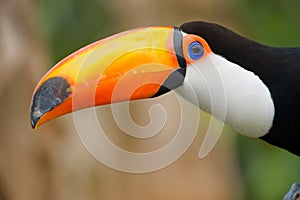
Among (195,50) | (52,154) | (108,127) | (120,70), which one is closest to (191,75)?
(195,50)

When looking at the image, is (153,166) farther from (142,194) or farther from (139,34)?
(139,34)

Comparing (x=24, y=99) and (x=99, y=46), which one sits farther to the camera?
(x=24, y=99)

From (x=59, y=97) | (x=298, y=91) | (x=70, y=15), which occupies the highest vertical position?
(x=70, y=15)

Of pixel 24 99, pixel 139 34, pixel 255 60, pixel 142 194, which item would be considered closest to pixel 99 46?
pixel 139 34

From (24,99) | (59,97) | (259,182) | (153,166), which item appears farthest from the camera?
(259,182)

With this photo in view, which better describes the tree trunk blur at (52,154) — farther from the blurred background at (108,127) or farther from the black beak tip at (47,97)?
the black beak tip at (47,97)

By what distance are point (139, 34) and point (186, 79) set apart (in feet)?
0.84

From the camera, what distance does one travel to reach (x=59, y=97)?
13.6 feet

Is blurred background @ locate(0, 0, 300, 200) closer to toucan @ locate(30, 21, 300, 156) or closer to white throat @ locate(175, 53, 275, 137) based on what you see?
toucan @ locate(30, 21, 300, 156)

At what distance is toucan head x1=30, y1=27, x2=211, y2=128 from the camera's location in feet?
13.5

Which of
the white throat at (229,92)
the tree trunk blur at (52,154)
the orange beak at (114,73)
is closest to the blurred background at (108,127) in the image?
the tree trunk blur at (52,154)

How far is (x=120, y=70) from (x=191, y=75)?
29cm

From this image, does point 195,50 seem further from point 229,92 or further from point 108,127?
point 108,127

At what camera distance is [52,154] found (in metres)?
5.98
